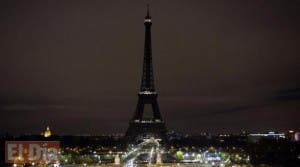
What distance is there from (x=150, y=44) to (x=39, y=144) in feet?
196

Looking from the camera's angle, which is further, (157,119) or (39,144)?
(157,119)

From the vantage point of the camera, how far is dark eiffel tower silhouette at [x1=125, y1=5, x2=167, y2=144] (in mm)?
98125

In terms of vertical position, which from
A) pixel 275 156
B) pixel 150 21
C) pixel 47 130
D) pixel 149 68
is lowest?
pixel 275 156

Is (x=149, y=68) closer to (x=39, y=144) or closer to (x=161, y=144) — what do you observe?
(x=161, y=144)

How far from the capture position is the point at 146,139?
4459 inches

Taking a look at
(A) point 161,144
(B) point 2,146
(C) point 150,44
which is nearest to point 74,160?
(B) point 2,146

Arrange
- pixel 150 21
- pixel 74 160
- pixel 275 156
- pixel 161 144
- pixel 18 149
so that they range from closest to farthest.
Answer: pixel 18 149
pixel 275 156
pixel 74 160
pixel 150 21
pixel 161 144

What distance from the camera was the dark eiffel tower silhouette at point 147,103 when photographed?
98125 millimetres

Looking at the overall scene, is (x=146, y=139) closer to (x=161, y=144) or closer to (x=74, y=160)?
(x=161, y=144)

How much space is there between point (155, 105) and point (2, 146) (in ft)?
115

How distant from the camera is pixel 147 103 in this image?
101 m

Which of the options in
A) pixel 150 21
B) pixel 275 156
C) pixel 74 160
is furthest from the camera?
pixel 150 21

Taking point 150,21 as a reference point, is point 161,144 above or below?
below

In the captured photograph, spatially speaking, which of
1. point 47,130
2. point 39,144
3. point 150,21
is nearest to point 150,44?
point 150,21
